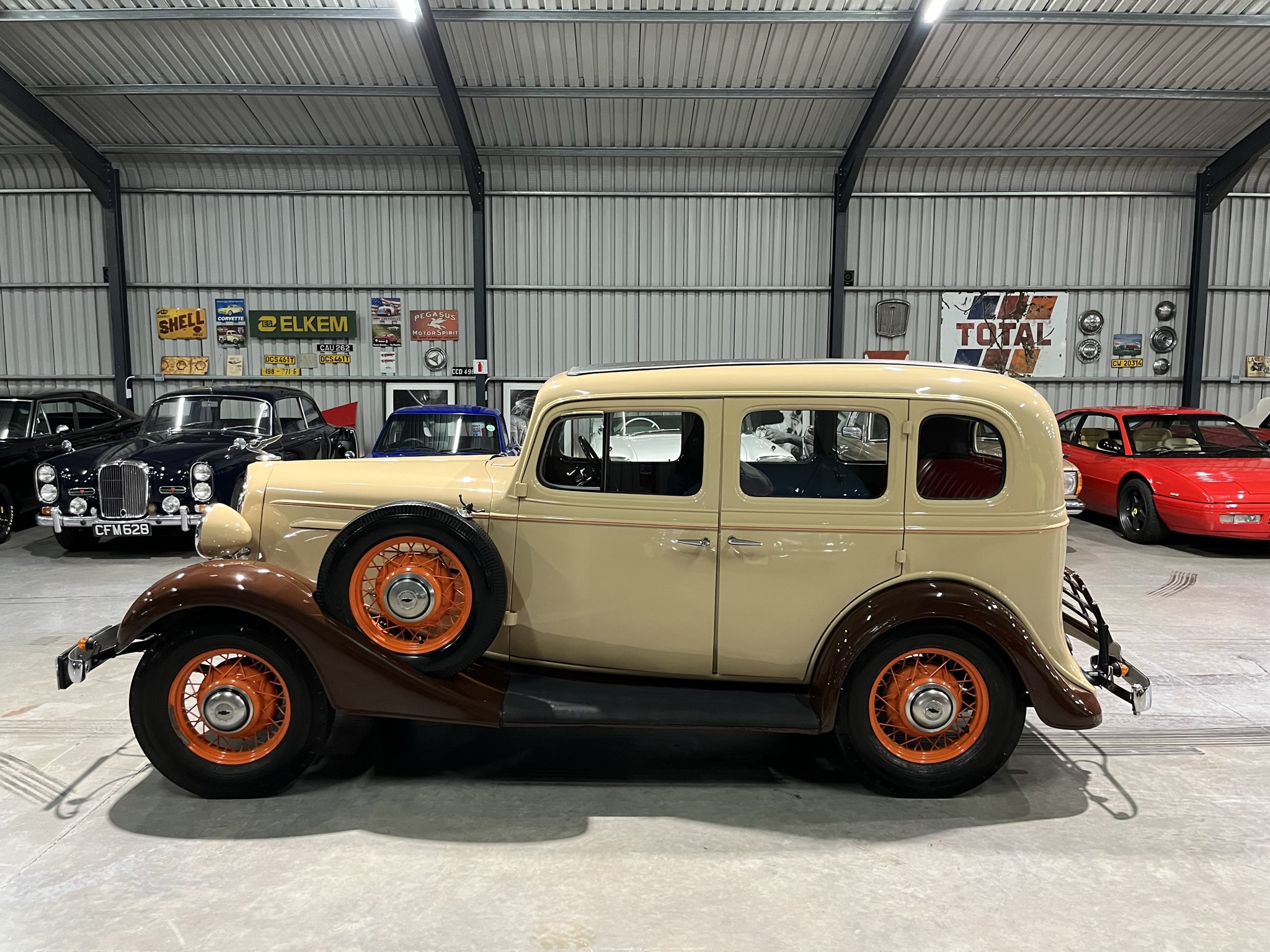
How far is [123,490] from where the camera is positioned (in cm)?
731

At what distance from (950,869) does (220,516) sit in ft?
10.9

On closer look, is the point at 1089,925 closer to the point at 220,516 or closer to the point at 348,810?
the point at 348,810

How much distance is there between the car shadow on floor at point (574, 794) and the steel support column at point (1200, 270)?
39.9 feet

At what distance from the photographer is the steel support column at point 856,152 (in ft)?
32.9

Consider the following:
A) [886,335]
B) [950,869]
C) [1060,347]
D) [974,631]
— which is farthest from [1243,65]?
[950,869]

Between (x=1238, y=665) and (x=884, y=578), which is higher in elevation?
(x=884, y=578)

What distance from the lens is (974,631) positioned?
3201mm

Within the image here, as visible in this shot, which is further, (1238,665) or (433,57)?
(433,57)

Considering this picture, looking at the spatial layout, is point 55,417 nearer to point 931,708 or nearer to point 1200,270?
point 931,708

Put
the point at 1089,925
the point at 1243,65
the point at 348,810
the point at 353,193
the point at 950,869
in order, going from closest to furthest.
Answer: the point at 1089,925 → the point at 950,869 → the point at 348,810 → the point at 1243,65 → the point at 353,193

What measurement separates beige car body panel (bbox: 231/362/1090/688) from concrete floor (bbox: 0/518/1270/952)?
21.9 inches

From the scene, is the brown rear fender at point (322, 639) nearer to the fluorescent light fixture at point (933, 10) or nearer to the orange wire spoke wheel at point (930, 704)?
the orange wire spoke wheel at point (930, 704)

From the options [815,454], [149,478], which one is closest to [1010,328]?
[815,454]

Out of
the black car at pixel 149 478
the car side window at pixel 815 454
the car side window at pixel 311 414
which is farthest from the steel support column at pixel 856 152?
the car side window at pixel 815 454
